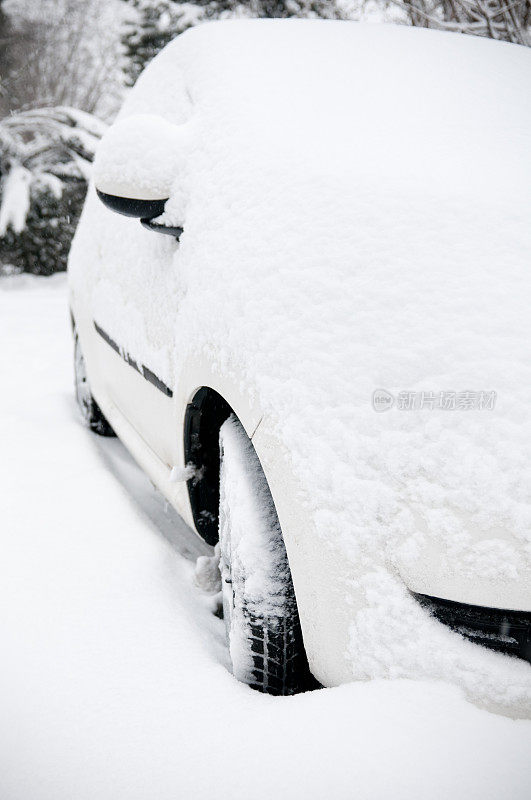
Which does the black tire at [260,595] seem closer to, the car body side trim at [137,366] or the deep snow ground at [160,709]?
the deep snow ground at [160,709]

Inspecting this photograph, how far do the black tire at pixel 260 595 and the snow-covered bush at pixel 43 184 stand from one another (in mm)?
7885

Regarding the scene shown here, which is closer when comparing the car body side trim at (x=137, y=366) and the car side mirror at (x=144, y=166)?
the car side mirror at (x=144, y=166)

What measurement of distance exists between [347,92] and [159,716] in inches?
59.4

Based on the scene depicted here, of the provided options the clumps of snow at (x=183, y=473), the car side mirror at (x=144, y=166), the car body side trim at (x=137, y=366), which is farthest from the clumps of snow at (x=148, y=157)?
the clumps of snow at (x=183, y=473)

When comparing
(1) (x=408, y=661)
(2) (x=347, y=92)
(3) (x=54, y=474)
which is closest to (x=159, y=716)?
(1) (x=408, y=661)

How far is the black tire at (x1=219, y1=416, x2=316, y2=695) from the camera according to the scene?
1317 millimetres

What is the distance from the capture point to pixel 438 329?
110 centimetres

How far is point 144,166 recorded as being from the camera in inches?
64.1

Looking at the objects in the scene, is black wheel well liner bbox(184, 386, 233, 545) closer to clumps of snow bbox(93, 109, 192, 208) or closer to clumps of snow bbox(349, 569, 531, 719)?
clumps of snow bbox(93, 109, 192, 208)

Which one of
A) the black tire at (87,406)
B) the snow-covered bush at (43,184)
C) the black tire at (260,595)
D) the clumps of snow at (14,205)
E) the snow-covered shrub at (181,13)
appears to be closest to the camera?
the black tire at (260,595)

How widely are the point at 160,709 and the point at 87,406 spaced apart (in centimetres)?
198

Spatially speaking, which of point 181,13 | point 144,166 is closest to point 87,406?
point 144,166

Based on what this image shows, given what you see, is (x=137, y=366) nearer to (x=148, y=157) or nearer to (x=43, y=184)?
(x=148, y=157)

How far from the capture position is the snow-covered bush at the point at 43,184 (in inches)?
327
